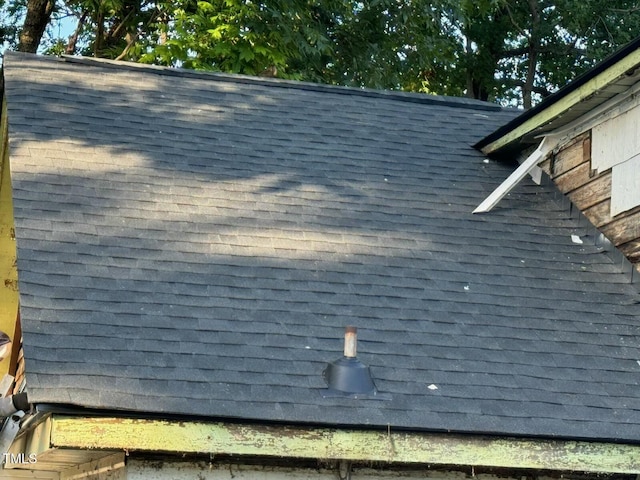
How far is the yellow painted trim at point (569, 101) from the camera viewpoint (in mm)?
6477

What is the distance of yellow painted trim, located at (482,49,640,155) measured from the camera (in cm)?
648

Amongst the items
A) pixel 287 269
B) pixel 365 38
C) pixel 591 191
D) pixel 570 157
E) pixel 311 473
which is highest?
pixel 365 38

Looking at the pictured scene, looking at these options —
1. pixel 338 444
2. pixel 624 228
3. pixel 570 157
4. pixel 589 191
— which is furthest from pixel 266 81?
pixel 338 444

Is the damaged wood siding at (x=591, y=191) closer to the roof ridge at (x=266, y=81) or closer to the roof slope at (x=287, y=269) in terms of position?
the roof slope at (x=287, y=269)

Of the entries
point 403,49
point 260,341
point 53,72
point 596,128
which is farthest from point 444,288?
point 403,49

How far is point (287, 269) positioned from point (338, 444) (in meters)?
1.49

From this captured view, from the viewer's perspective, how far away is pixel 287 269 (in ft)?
19.4

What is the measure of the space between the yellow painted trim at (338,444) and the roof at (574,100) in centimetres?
267

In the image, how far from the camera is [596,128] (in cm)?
718

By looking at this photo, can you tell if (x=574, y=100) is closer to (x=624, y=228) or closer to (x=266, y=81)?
(x=624, y=228)

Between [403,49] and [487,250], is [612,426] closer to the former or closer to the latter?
[487,250]

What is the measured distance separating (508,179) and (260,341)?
294cm

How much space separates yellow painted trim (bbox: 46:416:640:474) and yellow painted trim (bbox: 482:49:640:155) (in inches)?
104

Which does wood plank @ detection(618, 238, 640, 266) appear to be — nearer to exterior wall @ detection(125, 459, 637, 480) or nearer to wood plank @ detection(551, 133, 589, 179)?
wood plank @ detection(551, 133, 589, 179)
